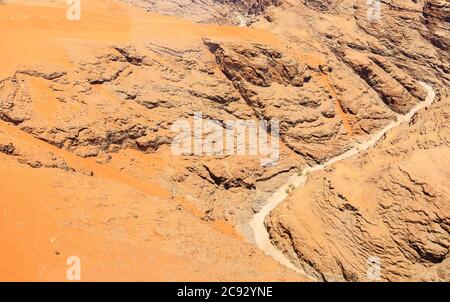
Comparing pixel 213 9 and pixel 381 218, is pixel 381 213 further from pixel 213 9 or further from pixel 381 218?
pixel 213 9

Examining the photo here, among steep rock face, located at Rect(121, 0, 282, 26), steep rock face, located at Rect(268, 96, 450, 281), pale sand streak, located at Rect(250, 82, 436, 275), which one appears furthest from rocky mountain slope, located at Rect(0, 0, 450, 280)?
steep rock face, located at Rect(121, 0, 282, 26)

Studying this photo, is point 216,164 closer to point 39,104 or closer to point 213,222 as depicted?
point 213,222

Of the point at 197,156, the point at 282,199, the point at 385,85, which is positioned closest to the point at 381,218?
the point at 282,199

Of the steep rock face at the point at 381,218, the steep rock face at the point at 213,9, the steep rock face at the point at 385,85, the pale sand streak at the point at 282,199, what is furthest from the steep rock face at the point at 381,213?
the steep rock face at the point at 213,9

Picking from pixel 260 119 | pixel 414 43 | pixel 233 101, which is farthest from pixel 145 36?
pixel 414 43

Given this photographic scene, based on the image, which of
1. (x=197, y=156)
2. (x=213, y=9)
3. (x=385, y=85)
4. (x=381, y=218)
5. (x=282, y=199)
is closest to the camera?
(x=381, y=218)

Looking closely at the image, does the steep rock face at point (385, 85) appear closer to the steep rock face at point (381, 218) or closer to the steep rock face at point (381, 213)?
the steep rock face at point (381, 213)

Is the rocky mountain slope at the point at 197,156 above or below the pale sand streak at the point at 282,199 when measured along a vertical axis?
above

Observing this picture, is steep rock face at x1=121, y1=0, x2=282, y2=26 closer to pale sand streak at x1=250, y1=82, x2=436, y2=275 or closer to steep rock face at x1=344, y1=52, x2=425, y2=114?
steep rock face at x1=344, y1=52, x2=425, y2=114
